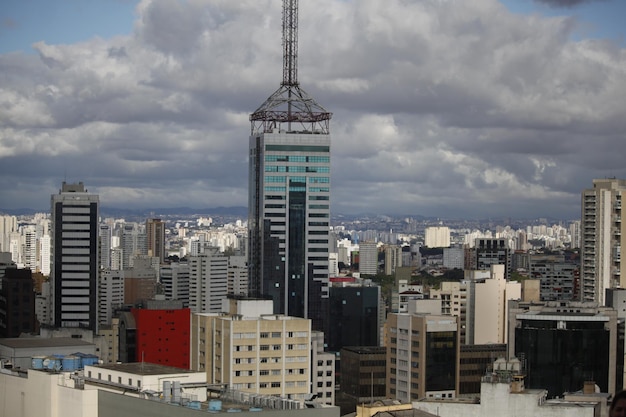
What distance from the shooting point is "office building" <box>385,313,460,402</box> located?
36656mm

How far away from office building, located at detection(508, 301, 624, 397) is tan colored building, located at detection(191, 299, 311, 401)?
23.5 ft

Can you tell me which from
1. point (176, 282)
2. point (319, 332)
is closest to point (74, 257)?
point (319, 332)

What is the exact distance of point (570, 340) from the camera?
34750 mm

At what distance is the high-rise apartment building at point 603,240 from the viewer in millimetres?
49844

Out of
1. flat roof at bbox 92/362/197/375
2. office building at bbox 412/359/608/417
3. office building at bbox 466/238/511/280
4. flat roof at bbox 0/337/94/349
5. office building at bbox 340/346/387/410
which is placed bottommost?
office building at bbox 340/346/387/410

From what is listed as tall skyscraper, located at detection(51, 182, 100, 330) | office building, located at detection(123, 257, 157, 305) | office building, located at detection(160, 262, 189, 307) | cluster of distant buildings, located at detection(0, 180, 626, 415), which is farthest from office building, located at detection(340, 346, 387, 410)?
office building, located at detection(160, 262, 189, 307)

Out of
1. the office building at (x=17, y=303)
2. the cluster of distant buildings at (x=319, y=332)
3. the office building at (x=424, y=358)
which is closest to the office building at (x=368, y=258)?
the cluster of distant buildings at (x=319, y=332)

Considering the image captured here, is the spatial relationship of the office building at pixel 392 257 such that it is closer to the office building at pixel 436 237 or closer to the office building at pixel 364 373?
the office building at pixel 436 237

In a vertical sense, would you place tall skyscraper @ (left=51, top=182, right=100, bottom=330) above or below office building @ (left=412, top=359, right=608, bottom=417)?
above

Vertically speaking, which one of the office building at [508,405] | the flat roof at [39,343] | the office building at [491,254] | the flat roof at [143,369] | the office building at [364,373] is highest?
the office building at [491,254]

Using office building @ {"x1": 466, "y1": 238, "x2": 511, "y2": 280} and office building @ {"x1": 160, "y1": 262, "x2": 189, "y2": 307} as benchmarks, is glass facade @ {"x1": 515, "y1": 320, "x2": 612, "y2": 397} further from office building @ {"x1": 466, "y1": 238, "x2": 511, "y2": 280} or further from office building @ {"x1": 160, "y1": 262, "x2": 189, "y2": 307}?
office building @ {"x1": 466, "y1": 238, "x2": 511, "y2": 280}

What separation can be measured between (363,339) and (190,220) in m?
79.5

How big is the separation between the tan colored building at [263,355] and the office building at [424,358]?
8.13m

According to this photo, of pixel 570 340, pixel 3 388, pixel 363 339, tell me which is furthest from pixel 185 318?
pixel 3 388
